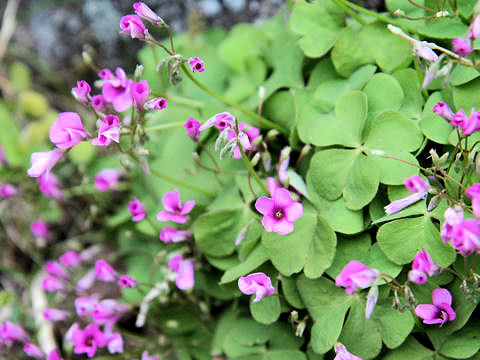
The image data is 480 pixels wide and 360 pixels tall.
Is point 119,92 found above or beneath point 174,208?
above

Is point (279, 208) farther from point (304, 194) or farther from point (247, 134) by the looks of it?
point (247, 134)

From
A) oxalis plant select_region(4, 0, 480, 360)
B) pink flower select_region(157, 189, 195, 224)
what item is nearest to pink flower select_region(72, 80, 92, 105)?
oxalis plant select_region(4, 0, 480, 360)

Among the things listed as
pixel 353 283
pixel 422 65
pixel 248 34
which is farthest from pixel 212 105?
pixel 353 283

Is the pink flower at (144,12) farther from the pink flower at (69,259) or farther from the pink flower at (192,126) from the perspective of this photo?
the pink flower at (69,259)

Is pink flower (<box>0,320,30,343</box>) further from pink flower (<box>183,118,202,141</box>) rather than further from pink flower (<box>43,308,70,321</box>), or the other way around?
pink flower (<box>183,118,202,141</box>)

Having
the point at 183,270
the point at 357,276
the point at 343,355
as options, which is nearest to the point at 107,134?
the point at 183,270

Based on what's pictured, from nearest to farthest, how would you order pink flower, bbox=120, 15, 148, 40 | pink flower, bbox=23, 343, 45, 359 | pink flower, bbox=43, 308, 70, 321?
pink flower, bbox=120, 15, 148, 40 < pink flower, bbox=23, 343, 45, 359 < pink flower, bbox=43, 308, 70, 321

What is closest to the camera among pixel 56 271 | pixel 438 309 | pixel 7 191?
pixel 438 309
